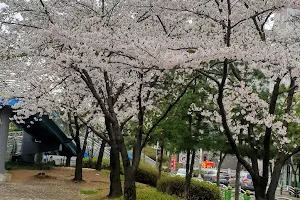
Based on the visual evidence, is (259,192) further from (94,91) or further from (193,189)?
(193,189)

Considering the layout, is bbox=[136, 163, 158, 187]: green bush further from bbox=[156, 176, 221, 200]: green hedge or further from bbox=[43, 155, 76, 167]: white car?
bbox=[43, 155, 76, 167]: white car

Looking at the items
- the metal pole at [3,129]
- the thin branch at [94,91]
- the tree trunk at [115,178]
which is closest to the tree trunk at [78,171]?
the metal pole at [3,129]

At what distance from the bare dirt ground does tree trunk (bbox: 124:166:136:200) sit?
4725mm

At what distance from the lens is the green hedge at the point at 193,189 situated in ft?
45.6

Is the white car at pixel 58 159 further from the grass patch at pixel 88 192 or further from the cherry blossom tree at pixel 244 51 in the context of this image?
the cherry blossom tree at pixel 244 51

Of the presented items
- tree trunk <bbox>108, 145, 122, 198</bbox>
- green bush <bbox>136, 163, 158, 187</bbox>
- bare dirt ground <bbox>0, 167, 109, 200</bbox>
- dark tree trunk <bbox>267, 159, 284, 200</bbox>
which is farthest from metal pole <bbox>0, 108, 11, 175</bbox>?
dark tree trunk <bbox>267, 159, 284, 200</bbox>

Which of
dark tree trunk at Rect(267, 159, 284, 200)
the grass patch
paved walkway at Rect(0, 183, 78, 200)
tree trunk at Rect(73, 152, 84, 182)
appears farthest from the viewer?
tree trunk at Rect(73, 152, 84, 182)

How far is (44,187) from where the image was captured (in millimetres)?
17828

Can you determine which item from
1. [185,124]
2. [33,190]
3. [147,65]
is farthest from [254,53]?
[33,190]

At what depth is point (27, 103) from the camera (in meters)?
14.7

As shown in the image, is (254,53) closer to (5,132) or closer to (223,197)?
(223,197)

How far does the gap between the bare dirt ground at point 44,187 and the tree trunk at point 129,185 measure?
472cm

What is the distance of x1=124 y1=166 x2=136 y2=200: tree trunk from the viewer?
10734 mm

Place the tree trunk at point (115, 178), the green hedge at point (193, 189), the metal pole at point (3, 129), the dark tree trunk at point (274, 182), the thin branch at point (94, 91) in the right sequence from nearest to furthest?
the dark tree trunk at point (274, 182), the thin branch at point (94, 91), the green hedge at point (193, 189), the tree trunk at point (115, 178), the metal pole at point (3, 129)
